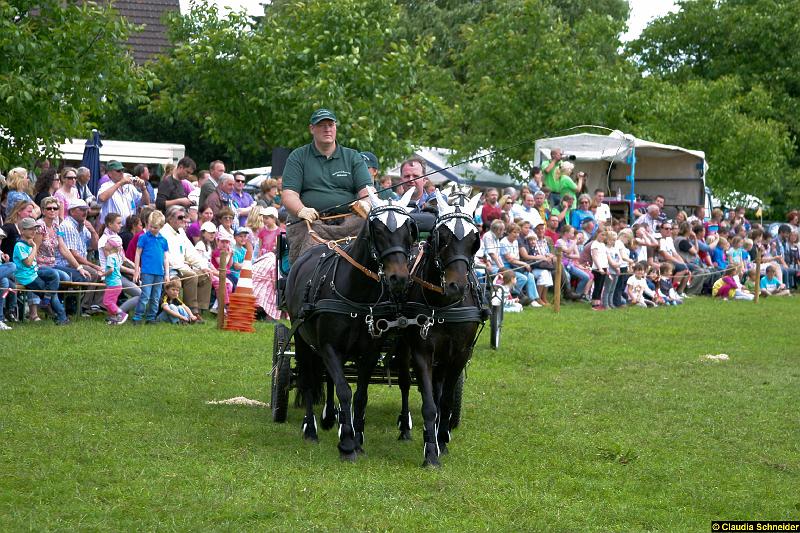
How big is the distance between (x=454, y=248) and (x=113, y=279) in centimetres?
907

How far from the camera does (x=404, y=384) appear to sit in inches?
357

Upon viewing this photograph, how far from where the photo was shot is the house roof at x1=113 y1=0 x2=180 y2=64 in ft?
111

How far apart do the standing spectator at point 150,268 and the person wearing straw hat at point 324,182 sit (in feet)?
21.8

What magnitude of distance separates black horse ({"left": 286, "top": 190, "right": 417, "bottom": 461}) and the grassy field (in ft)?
1.23

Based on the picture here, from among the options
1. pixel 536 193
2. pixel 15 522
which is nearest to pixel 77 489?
pixel 15 522

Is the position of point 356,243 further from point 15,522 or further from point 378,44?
point 378,44

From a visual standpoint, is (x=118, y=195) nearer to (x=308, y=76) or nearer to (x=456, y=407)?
(x=308, y=76)

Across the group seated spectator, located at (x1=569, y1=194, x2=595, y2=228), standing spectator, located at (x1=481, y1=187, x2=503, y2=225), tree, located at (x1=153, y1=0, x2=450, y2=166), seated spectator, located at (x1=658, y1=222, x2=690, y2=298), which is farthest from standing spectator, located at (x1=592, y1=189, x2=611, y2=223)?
standing spectator, located at (x1=481, y1=187, x2=503, y2=225)

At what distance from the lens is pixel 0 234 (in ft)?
47.7

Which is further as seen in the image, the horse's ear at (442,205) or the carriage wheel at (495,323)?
the carriage wheel at (495,323)

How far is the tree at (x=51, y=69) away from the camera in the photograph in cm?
1231

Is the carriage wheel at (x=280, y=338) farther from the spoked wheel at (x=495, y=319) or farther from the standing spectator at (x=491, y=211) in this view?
the standing spectator at (x=491, y=211)

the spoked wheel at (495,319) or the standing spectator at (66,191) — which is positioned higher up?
the standing spectator at (66,191)

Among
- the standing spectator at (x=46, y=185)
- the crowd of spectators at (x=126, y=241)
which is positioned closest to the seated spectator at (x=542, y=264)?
the crowd of spectators at (x=126, y=241)
